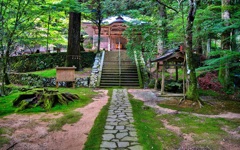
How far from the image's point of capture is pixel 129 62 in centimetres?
1611

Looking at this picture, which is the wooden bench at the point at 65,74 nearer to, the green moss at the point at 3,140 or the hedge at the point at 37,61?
the hedge at the point at 37,61

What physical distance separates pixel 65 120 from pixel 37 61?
1294cm

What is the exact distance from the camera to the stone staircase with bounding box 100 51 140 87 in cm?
1287

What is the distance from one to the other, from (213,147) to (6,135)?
421 cm

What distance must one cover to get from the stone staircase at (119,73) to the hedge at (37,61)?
3.13 m

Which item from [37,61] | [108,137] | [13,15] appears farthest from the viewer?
[37,61]

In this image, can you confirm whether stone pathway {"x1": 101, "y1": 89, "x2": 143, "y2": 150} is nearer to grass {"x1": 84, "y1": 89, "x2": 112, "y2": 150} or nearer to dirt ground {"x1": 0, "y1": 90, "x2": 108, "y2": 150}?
grass {"x1": 84, "y1": 89, "x2": 112, "y2": 150}

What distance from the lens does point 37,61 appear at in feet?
55.6

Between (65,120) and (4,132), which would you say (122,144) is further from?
(4,132)

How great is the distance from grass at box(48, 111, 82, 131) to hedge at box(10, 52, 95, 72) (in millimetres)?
11711

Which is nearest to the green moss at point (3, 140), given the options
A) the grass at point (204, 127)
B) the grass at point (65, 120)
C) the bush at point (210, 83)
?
the grass at point (65, 120)

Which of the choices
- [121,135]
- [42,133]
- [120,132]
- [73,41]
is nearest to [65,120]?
[42,133]

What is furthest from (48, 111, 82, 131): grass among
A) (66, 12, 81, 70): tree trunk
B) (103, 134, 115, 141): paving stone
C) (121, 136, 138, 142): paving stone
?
(66, 12, 81, 70): tree trunk

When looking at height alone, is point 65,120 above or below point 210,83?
below
